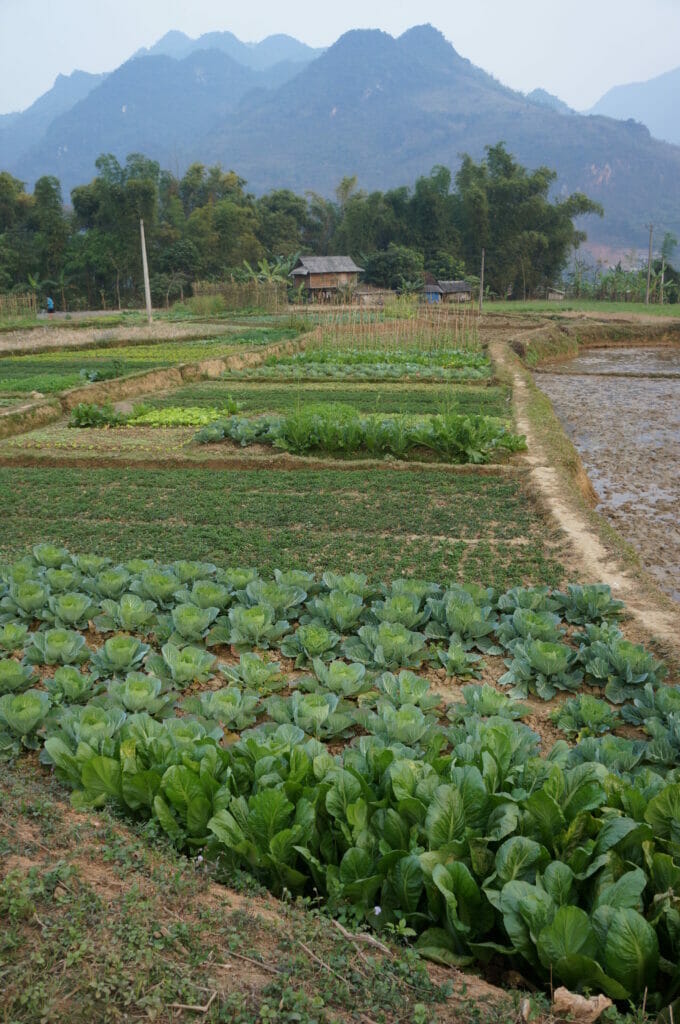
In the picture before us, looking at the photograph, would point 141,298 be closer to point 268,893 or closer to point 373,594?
point 373,594

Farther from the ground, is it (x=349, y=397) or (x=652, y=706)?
(x=349, y=397)

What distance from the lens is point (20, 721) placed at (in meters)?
4.21

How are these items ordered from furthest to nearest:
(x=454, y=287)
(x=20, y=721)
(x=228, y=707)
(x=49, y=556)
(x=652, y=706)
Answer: (x=454, y=287) → (x=49, y=556) → (x=652, y=706) → (x=228, y=707) → (x=20, y=721)

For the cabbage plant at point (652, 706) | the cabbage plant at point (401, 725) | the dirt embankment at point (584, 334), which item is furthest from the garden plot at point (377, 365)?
the cabbage plant at point (401, 725)

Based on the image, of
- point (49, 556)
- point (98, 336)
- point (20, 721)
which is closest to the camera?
point (20, 721)

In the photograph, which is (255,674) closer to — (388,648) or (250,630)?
(250,630)

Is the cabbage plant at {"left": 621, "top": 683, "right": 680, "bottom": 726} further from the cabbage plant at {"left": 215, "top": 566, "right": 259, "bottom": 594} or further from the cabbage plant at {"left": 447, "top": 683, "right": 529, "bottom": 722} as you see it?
the cabbage plant at {"left": 215, "top": 566, "right": 259, "bottom": 594}

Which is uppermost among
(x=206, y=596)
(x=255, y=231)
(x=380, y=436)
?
(x=255, y=231)

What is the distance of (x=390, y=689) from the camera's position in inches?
179

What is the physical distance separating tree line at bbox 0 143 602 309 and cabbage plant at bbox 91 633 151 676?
41176mm

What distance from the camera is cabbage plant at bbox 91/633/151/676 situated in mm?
4922

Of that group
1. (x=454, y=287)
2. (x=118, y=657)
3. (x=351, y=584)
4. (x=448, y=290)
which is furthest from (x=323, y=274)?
(x=118, y=657)

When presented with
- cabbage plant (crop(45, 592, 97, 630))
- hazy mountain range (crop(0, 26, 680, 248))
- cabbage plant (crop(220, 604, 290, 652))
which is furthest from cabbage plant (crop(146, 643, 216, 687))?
hazy mountain range (crop(0, 26, 680, 248))

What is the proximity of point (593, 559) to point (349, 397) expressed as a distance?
9.60m
